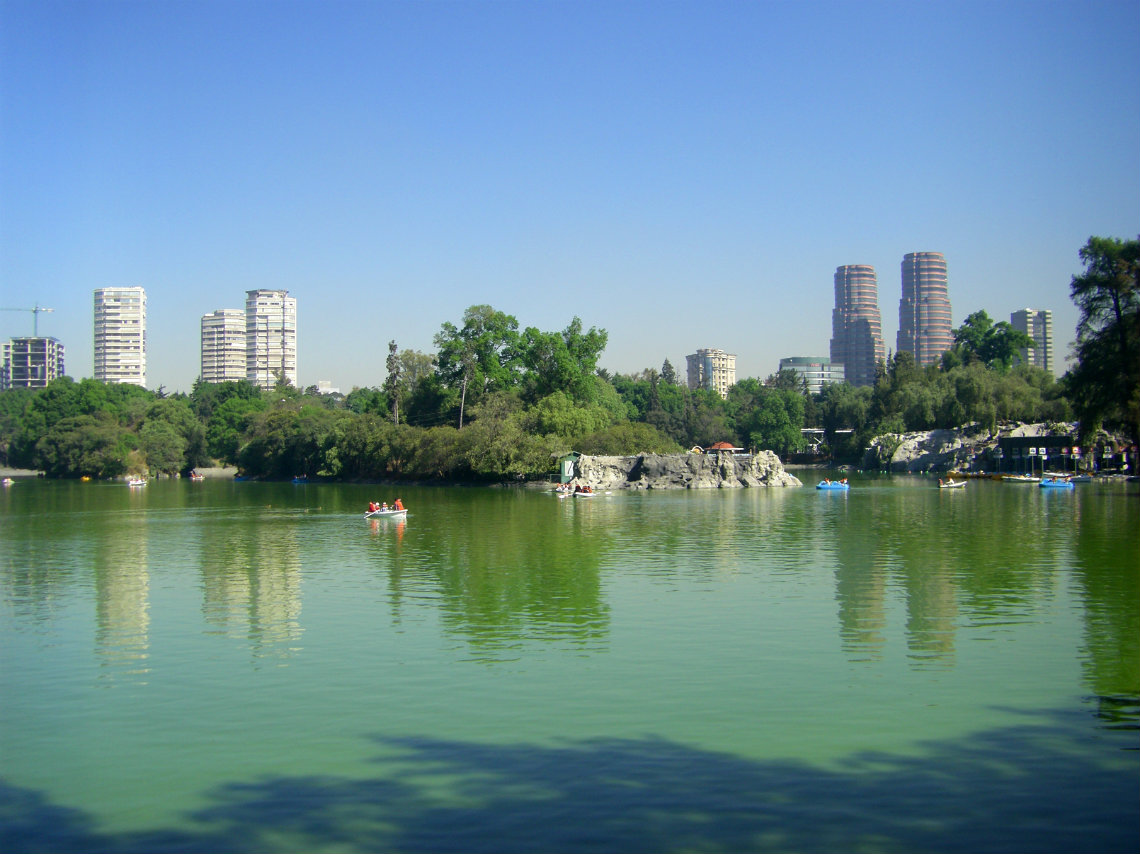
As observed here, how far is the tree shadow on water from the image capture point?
7.90m

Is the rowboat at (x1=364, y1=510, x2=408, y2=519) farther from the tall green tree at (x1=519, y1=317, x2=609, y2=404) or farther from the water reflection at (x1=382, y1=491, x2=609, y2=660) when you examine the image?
the tall green tree at (x1=519, y1=317, x2=609, y2=404)

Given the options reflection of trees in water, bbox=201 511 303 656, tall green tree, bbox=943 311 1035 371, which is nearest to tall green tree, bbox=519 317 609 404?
reflection of trees in water, bbox=201 511 303 656

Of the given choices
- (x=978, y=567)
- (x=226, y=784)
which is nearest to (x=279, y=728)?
(x=226, y=784)

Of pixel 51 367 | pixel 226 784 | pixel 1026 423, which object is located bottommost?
pixel 226 784

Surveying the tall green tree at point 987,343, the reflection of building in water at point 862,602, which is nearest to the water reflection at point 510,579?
the reflection of building in water at point 862,602

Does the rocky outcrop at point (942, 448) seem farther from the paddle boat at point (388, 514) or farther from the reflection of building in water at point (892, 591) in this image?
the paddle boat at point (388, 514)

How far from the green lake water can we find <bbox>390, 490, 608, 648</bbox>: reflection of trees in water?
5.9 inches

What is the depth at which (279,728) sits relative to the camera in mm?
11125

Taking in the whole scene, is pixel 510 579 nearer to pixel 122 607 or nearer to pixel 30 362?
pixel 122 607

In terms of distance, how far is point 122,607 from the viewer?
19516 millimetres

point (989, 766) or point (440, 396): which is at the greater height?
point (440, 396)

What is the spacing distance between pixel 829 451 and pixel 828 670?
121m

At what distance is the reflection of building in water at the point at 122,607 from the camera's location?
14.9m

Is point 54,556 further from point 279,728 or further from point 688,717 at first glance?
point 688,717
